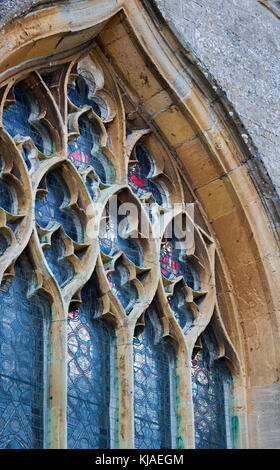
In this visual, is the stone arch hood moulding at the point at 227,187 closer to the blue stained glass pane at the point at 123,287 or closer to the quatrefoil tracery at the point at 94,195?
the quatrefoil tracery at the point at 94,195

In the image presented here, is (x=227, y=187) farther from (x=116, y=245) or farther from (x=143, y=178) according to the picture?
(x=116, y=245)

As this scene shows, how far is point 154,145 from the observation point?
34.0ft

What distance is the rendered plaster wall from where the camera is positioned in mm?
10328

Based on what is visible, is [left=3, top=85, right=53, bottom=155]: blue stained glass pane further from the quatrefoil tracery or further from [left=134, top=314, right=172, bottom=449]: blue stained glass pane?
[left=134, top=314, right=172, bottom=449]: blue stained glass pane

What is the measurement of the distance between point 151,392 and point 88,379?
0.58m

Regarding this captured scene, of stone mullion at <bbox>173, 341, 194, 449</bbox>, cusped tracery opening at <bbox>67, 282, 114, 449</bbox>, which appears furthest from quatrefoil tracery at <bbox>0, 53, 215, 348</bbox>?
stone mullion at <bbox>173, 341, 194, 449</bbox>

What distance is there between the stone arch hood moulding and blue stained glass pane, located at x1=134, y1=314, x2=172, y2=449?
0.78 metres

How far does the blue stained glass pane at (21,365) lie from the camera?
8523mm

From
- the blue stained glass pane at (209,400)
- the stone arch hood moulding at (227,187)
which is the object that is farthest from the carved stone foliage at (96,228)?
the blue stained glass pane at (209,400)

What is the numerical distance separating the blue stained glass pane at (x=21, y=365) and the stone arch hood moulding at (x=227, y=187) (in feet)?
6.16

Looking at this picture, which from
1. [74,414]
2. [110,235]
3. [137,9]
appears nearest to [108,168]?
[110,235]

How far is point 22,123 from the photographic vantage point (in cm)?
949

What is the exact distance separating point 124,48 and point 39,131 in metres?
1.00

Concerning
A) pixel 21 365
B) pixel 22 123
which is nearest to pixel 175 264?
pixel 22 123
